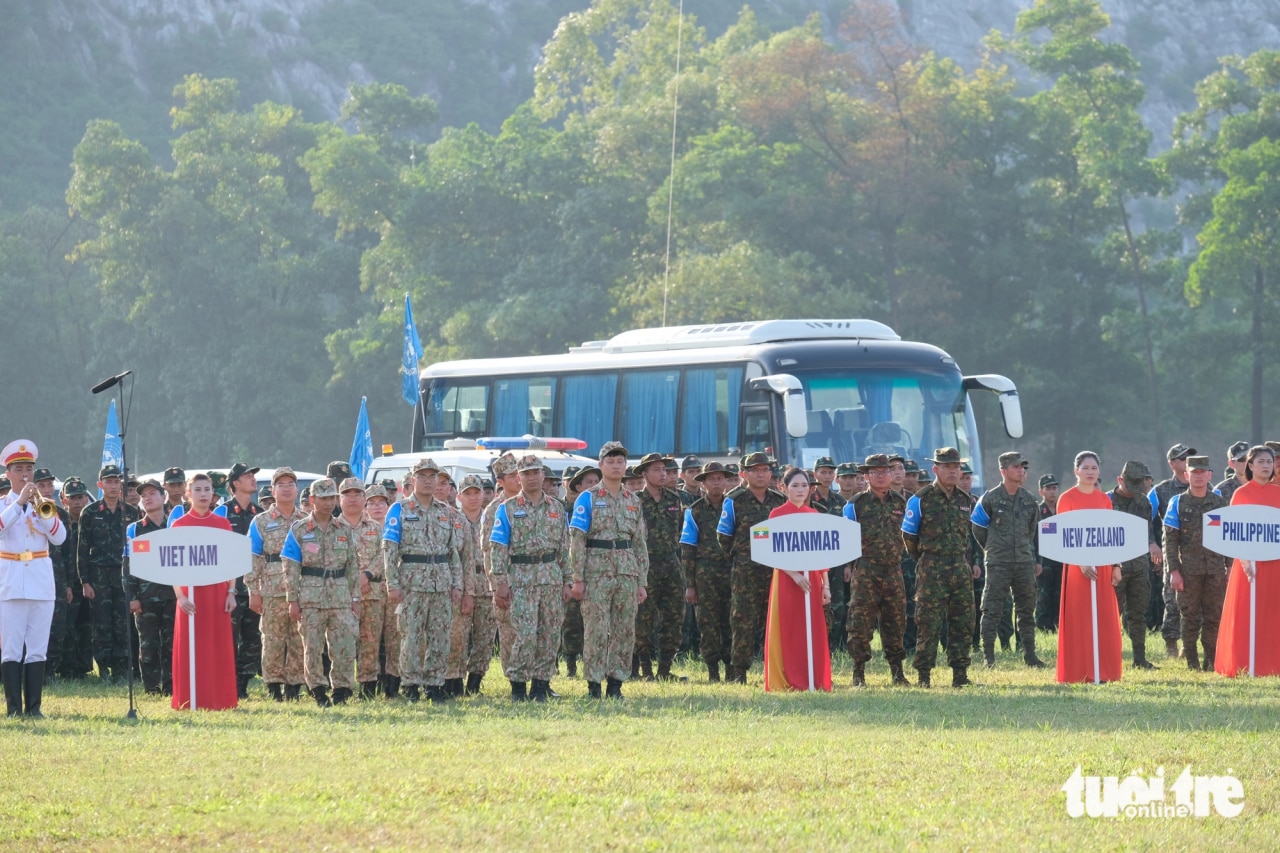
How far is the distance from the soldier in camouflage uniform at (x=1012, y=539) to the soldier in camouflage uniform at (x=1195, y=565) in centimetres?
111

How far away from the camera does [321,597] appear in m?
12.7

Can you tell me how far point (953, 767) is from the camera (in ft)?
30.4

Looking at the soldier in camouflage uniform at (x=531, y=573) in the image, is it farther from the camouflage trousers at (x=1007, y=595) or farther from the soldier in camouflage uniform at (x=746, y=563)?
the camouflage trousers at (x=1007, y=595)

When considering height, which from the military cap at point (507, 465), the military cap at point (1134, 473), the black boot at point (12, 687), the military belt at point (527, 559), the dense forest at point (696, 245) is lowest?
the black boot at point (12, 687)

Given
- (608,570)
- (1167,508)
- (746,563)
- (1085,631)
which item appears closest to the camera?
(608,570)

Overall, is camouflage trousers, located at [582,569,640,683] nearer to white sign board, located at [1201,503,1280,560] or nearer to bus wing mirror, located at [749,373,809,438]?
white sign board, located at [1201,503,1280,560]

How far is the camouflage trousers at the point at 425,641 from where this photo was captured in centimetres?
1293

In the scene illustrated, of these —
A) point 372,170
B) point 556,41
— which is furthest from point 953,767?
point 556,41

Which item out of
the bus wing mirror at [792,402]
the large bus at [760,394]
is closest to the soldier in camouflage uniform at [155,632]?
the large bus at [760,394]

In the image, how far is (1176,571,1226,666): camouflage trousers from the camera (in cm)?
1474

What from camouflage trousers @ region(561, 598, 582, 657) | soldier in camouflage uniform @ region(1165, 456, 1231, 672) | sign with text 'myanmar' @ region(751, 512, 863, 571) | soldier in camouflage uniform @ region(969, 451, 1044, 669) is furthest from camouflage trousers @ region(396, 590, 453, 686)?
soldier in camouflage uniform @ region(1165, 456, 1231, 672)

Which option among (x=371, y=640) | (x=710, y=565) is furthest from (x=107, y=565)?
(x=710, y=565)

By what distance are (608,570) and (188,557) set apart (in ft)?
9.50

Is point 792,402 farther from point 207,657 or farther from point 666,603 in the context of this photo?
point 207,657
